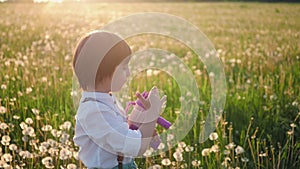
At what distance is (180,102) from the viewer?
13.8ft

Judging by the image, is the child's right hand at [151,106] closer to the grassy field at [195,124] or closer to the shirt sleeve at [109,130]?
the shirt sleeve at [109,130]

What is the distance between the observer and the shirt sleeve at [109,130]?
2.19 metres

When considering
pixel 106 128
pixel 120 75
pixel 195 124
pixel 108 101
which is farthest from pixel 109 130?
pixel 195 124

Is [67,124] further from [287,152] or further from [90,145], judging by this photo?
[287,152]

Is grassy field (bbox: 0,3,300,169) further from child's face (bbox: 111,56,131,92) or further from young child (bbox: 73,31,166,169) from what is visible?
child's face (bbox: 111,56,131,92)

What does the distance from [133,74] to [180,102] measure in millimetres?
1069

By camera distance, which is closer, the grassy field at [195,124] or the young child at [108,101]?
the young child at [108,101]

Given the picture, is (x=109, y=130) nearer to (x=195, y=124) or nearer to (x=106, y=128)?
(x=106, y=128)

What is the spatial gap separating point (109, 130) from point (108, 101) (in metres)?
0.15

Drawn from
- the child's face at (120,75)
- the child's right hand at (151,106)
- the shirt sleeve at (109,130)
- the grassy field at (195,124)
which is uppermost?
the child's face at (120,75)

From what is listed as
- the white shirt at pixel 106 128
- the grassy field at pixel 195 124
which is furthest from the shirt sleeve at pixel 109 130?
the grassy field at pixel 195 124

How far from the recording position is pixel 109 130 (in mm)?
2186

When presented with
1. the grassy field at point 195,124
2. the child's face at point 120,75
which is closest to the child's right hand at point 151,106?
the child's face at point 120,75

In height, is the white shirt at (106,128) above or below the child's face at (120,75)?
below
